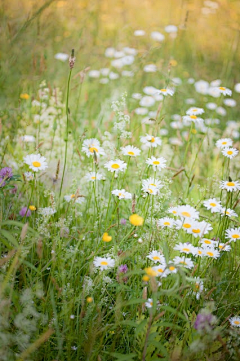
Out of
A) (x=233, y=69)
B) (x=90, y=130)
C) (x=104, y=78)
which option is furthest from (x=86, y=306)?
(x=233, y=69)

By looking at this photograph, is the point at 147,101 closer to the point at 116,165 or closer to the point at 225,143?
the point at 225,143

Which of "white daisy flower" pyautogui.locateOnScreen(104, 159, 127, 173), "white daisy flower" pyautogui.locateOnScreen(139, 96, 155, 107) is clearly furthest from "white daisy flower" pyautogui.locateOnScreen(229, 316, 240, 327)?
"white daisy flower" pyautogui.locateOnScreen(139, 96, 155, 107)

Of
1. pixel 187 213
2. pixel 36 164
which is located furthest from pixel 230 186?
pixel 36 164

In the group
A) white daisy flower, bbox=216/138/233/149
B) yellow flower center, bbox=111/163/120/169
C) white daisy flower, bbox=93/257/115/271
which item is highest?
white daisy flower, bbox=216/138/233/149

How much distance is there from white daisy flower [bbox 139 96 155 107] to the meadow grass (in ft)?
0.08

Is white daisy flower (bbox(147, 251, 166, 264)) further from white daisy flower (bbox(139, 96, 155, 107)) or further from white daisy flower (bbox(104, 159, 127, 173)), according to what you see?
white daisy flower (bbox(139, 96, 155, 107))

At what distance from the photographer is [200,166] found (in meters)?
2.62

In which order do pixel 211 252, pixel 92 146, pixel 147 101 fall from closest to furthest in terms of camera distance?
1. pixel 211 252
2. pixel 92 146
3. pixel 147 101

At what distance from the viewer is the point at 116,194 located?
1398 millimetres

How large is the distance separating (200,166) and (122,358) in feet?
6.07

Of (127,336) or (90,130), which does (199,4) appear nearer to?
(90,130)

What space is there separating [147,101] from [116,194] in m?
2.00

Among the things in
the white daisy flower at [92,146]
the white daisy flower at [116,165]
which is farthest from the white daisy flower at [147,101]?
the white daisy flower at [116,165]

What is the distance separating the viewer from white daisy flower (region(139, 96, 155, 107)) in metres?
3.17
